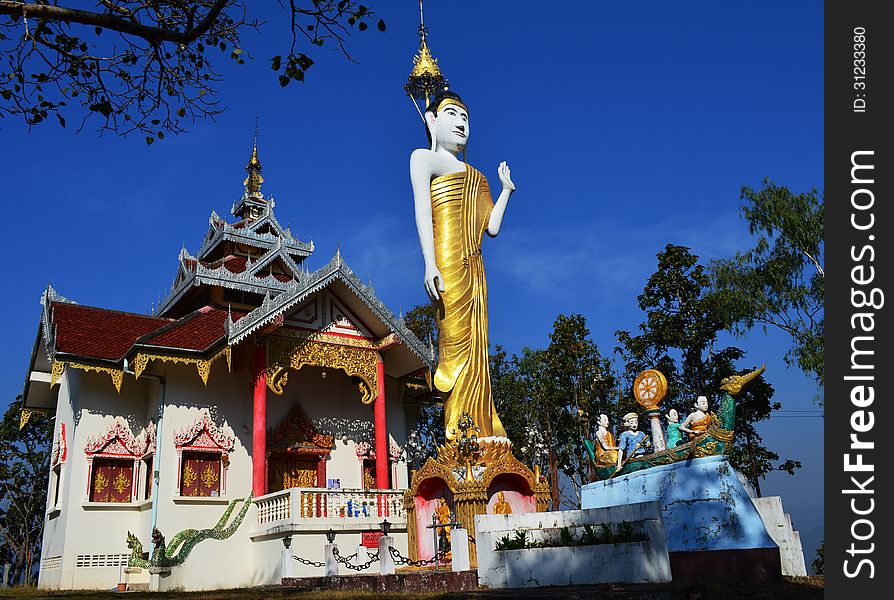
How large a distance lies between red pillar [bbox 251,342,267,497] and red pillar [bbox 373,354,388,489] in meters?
2.49

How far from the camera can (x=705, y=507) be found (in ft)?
26.5

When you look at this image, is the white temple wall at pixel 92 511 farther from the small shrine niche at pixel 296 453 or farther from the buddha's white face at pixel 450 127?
the buddha's white face at pixel 450 127

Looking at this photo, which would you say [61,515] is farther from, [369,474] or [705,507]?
[705,507]

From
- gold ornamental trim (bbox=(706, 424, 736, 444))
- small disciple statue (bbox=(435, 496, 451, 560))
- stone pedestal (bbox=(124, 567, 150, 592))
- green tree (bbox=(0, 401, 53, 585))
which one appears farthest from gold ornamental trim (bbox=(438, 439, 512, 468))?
green tree (bbox=(0, 401, 53, 585))

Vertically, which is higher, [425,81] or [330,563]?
[425,81]

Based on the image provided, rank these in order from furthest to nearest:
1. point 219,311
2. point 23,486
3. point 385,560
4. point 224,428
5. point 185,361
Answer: point 23,486
point 219,311
point 224,428
point 185,361
point 385,560

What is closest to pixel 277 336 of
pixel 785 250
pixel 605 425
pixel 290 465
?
pixel 290 465

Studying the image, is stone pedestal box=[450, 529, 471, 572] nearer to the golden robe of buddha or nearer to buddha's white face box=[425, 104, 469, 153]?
the golden robe of buddha

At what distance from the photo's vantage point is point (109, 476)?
15.9 meters

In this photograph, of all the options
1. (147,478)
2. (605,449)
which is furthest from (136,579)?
(605,449)

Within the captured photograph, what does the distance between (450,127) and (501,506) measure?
7440 mm

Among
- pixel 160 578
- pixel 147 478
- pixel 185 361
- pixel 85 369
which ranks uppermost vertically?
pixel 185 361

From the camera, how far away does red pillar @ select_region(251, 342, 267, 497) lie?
615 inches

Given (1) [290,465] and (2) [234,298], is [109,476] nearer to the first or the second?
(1) [290,465]
